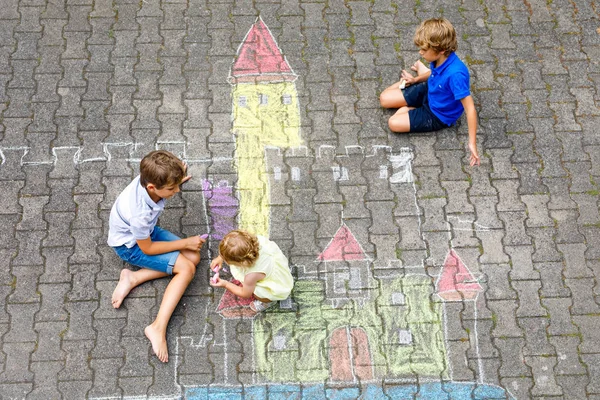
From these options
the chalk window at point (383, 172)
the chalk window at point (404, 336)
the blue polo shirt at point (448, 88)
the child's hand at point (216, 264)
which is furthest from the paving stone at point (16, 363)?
the blue polo shirt at point (448, 88)

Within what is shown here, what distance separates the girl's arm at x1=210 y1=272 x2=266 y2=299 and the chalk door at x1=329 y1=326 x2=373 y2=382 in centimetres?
63

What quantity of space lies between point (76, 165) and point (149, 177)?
3.70 feet

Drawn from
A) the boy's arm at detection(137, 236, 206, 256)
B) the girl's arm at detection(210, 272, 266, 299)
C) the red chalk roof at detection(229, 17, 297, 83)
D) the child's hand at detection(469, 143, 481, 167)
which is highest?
the red chalk roof at detection(229, 17, 297, 83)

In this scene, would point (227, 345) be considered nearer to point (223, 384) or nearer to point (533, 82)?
point (223, 384)

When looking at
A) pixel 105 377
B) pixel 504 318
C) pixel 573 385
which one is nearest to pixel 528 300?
pixel 504 318

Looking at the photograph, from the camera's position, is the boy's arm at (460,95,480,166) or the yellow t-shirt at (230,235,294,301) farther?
the boy's arm at (460,95,480,166)

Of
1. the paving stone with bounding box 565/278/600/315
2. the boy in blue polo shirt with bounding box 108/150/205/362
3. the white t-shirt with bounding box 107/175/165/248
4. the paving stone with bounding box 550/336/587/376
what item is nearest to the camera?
the boy in blue polo shirt with bounding box 108/150/205/362

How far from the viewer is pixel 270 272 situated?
4.34 meters

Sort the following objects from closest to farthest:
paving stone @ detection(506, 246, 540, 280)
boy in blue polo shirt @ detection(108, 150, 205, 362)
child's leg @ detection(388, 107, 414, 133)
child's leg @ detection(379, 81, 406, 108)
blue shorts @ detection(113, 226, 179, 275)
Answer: boy in blue polo shirt @ detection(108, 150, 205, 362), blue shorts @ detection(113, 226, 179, 275), paving stone @ detection(506, 246, 540, 280), child's leg @ detection(388, 107, 414, 133), child's leg @ detection(379, 81, 406, 108)

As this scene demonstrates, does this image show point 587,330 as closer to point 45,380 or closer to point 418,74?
point 418,74

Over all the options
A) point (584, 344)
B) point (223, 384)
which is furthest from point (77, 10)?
point (584, 344)

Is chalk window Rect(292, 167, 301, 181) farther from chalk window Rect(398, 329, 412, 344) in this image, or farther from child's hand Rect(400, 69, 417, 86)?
chalk window Rect(398, 329, 412, 344)

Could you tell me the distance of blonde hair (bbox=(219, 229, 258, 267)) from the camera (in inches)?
161

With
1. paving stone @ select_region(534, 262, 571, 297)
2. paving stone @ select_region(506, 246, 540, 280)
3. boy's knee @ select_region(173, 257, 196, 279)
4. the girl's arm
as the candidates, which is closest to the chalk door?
the girl's arm
